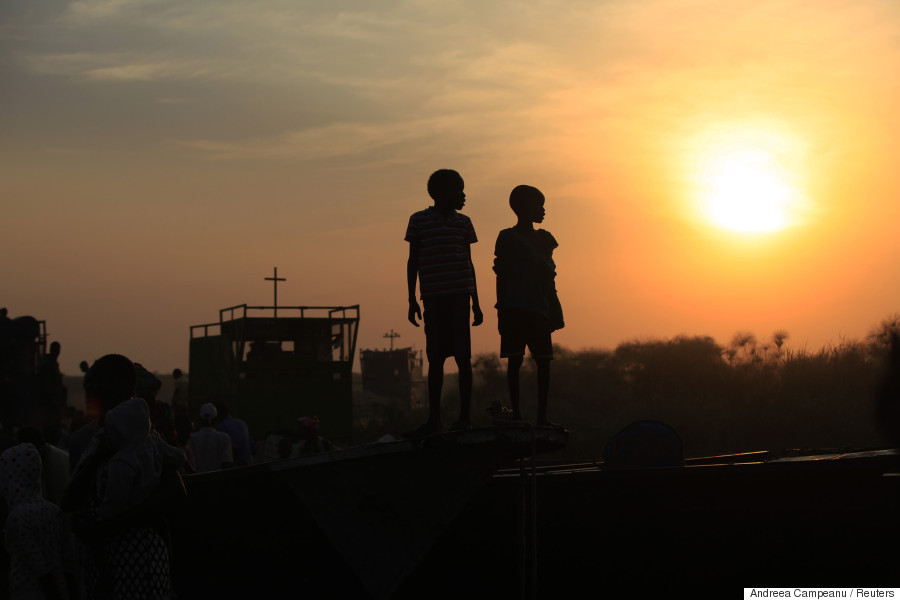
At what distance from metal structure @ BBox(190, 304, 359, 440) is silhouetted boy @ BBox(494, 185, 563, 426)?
16977 mm

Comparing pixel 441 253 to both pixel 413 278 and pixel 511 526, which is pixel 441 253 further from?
pixel 511 526

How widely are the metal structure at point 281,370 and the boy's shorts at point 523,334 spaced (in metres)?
17.0

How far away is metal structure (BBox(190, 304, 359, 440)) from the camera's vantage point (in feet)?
75.8

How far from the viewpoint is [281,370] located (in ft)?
77.2

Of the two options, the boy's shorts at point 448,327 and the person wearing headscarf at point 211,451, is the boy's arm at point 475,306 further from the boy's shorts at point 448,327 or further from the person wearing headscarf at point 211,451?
the person wearing headscarf at point 211,451

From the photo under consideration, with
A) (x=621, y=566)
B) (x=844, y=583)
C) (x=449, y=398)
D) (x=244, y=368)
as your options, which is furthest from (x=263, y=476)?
(x=449, y=398)

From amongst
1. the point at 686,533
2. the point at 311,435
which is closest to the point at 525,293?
the point at 686,533

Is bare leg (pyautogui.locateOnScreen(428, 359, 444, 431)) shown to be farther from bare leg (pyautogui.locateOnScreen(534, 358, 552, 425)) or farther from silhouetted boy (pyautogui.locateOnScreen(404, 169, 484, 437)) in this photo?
bare leg (pyautogui.locateOnScreen(534, 358, 552, 425))

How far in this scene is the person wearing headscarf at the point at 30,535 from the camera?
5621 mm

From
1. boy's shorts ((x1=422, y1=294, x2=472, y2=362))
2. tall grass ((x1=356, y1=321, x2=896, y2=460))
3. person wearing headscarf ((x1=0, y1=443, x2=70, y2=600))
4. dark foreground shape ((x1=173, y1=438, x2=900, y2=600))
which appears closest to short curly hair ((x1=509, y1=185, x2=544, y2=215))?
boy's shorts ((x1=422, y1=294, x2=472, y2=362))

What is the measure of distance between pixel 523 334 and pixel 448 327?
54 cm

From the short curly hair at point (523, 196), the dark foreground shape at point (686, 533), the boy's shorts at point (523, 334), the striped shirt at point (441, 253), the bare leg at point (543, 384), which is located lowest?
the dark foreground shape at point (686, 533)

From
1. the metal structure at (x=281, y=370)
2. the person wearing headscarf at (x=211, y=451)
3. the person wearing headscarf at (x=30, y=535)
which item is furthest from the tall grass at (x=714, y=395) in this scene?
the person wearing headscarf at (x=30, y=535)

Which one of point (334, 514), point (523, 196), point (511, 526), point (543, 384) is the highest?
point (523, 196)
